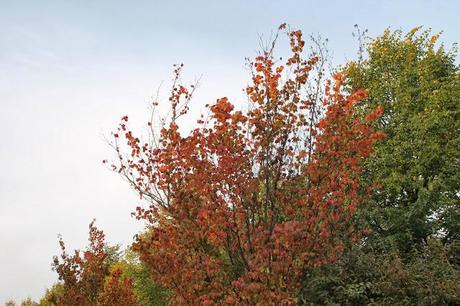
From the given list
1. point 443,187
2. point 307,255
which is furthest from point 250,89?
point 443,187

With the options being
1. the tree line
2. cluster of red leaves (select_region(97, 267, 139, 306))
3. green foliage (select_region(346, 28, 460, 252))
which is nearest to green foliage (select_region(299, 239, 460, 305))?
the tree line

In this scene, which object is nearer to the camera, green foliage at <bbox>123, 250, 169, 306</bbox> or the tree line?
the tree line

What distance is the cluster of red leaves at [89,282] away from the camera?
22.5 metres

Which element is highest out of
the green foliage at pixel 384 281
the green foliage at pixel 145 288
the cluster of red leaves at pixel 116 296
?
the green foliage at pixel 145 288

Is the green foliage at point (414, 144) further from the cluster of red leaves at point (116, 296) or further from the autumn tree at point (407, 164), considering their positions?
the cluster of red leaves at point (116, 296)

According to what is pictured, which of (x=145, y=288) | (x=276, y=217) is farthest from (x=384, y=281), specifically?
(x=145, y=288)

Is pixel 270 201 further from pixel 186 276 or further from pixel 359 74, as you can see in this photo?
pixel 359 74

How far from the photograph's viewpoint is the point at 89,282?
2348 cm

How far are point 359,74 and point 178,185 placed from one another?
63.5 feet

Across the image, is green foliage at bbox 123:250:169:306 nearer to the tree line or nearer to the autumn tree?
the tree line

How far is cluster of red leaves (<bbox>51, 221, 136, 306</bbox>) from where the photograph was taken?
22.5 metres

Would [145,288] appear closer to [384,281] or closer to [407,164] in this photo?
[407,164]

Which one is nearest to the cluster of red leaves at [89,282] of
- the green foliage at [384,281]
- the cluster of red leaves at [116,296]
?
the cluster of red leaves at [116,296]

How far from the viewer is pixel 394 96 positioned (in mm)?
28141
